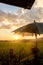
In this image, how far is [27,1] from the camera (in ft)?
9.12

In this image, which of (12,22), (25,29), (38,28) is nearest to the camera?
(38,28)

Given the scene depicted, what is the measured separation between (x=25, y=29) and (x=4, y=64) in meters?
1.90

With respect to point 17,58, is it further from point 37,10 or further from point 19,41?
point 37,10

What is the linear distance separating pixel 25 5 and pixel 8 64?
547cm

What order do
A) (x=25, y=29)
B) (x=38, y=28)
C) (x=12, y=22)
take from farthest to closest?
(x=12, y=22)
(x=25, y=29)
(x=38, y=28)

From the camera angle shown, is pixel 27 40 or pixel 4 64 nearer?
pixel 4 64

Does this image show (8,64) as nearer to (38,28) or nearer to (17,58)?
(17,58)

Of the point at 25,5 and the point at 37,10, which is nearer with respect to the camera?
the point at 25,5

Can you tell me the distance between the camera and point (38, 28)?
7.44m

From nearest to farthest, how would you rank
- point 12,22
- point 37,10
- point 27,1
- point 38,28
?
1. point 27,1
2. point 38,28
3. point 12,22
4. point 37,10

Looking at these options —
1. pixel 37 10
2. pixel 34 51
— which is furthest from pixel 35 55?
pixel 37 10

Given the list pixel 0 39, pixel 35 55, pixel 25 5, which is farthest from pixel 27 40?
pixel 25 5

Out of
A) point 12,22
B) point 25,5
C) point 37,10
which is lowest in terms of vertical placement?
point 25,5

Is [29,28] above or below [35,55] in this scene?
above
